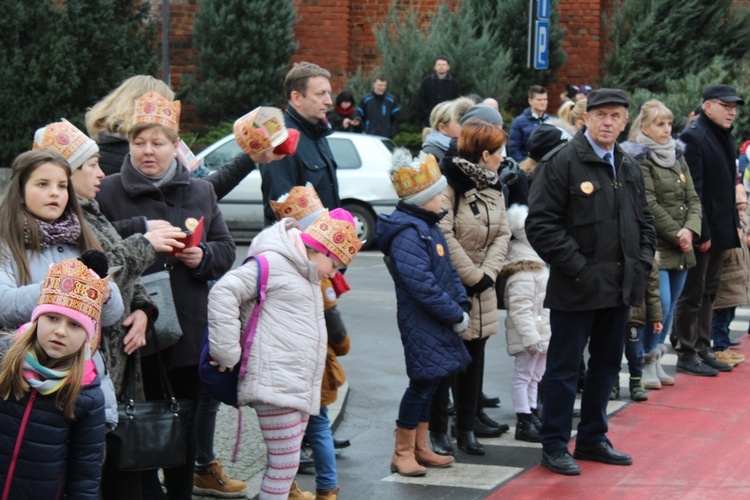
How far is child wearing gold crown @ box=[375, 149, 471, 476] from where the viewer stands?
635cm

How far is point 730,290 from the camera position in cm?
1010

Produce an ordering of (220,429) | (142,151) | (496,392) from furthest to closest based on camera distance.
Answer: (496,392) < (220,429) < (142,151)

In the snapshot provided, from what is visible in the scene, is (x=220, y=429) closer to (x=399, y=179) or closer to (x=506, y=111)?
(x=399, y=179)

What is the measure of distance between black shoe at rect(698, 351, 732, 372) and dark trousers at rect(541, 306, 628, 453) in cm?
298

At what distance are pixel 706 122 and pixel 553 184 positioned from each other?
10.7 ft

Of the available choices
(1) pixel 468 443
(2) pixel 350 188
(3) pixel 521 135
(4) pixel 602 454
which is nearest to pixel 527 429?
(1) pixel 468 443

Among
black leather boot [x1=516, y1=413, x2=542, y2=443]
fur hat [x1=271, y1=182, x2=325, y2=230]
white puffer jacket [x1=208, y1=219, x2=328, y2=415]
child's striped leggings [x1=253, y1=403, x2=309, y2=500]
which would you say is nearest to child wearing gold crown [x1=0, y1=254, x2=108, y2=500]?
white puffer jacket [x1=208, y1=219, x2=328, y2=415]

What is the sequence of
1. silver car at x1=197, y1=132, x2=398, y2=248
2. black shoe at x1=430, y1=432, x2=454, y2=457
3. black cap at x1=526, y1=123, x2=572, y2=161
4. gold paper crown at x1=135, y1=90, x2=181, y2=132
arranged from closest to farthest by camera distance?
gold paper crown at x1=135, y1=90, x2=181, y2=132, black shoe at x1=430, y1=432, x2=454, y2=457, black cap at x1=526, y1=123, x2=572, y2=161, silver car at x1=197, y1=132, x2=398, y2=248

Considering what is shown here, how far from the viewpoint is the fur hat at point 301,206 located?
5.87 meters

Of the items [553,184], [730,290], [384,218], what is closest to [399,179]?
[384,218]

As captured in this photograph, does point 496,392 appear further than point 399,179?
Yes

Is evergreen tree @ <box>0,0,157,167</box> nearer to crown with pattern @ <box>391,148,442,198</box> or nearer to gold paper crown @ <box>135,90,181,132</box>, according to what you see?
crown with pattern @ <box>391,148,442,198</box>

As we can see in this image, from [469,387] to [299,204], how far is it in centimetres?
178

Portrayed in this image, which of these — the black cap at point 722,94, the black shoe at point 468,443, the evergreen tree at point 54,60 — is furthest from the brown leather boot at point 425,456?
the evergreen tree at point 54,60
